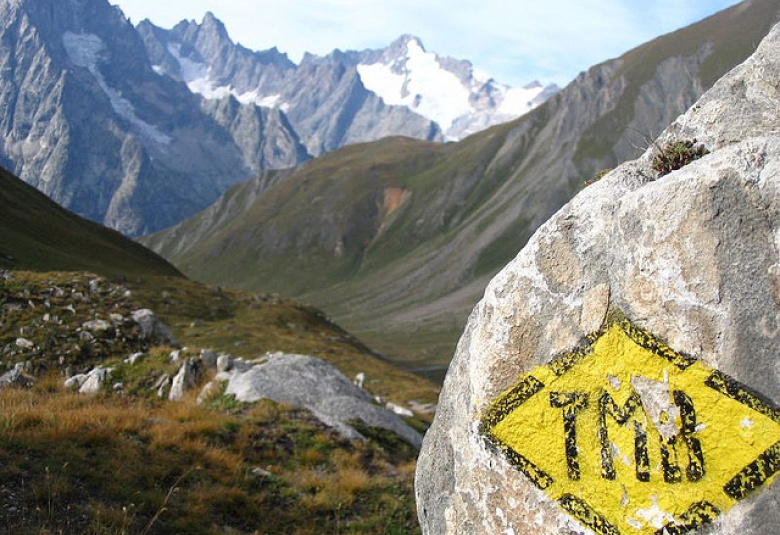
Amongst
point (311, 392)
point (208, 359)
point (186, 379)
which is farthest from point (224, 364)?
point (311, 392)

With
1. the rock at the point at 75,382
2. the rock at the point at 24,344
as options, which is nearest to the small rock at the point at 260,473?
the rock at the point at 75,382

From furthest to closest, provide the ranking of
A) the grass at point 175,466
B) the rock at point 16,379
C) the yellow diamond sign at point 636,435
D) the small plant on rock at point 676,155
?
the rock at point 16,379 < the grass at point 175,466 < the small plant on rock at point 676,155 < the yellow diamond sign at point 636,435

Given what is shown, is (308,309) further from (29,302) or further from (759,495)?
(759,495)

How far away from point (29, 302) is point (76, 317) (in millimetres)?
3012

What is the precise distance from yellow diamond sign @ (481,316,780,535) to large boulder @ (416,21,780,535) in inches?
0.5

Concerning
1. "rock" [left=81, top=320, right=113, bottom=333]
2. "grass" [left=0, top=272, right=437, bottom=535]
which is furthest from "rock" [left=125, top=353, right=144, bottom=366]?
"rock" [left=81, top=320, right=113, bottom=333]

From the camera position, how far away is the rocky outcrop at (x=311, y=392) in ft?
60.2

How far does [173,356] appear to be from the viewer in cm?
2136

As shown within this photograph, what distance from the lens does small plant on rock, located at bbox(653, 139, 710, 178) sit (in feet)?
22.7

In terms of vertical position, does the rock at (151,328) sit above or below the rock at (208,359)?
above

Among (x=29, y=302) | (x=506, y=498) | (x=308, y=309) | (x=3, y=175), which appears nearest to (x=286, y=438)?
(x=506, y=498)

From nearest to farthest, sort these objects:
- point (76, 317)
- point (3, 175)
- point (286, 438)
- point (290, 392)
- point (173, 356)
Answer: point (286, 438) < point (290, 392) < point (173, 356) < point (76, 317) < point (3, 175)

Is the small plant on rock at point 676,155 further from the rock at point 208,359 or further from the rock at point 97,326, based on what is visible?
the rock at point 97,326

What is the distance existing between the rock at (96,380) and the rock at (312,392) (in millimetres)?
4323
